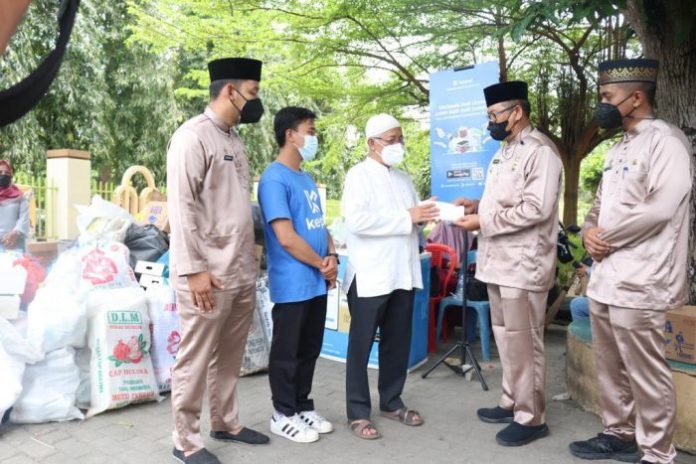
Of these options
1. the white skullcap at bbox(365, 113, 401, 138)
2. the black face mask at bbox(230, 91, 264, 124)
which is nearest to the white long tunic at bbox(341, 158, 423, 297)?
the white skullcap at bbox(365, 113, 401, 138)

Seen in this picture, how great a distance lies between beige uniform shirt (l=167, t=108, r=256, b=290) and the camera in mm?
2891

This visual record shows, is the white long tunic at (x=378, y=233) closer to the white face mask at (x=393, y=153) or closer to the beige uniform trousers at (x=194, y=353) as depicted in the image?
the white face mask at (x=393, y=153)

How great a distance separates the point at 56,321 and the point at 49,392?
44cm

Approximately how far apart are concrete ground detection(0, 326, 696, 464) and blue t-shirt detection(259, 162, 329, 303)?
88cm

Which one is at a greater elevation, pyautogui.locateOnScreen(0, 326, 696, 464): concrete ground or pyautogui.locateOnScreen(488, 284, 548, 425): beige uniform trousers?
pyautogui.locateOnScreen(488, 284, 548, 425): beige uniform trousers

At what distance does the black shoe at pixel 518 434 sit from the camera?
11.1ft

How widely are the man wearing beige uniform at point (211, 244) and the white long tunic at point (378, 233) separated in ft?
2.30

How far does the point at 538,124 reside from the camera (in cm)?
1092

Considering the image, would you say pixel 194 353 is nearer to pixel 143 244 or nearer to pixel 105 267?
pixel 105 267

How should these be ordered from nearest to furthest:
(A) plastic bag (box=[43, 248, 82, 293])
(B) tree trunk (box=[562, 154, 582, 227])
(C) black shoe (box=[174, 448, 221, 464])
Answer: (C) black shoe (box=[174, 448, 221, 464]) < (A) plastic bag (box=[43, 248, 82, 293]) < (B) tree trunk (box=[562, 154, 582, 227])

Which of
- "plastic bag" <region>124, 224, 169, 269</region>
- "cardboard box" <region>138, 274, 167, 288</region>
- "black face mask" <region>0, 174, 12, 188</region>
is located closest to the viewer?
"cardboard box" <region>138, 274, 167, 288</region>

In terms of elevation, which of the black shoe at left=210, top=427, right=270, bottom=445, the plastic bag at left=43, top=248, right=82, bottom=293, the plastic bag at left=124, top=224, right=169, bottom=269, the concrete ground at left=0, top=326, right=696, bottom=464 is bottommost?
the concrete ground at left=0, top=326, right=696, bottom=464

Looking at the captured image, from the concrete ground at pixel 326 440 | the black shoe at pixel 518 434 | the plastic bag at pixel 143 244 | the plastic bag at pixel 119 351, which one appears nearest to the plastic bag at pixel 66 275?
the plastic bag at pixel 119 351

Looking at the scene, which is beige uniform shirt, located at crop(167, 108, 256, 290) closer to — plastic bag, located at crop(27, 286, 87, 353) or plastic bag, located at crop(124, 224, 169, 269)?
plastic bag, located at crop(27, 286, 87, 353)
